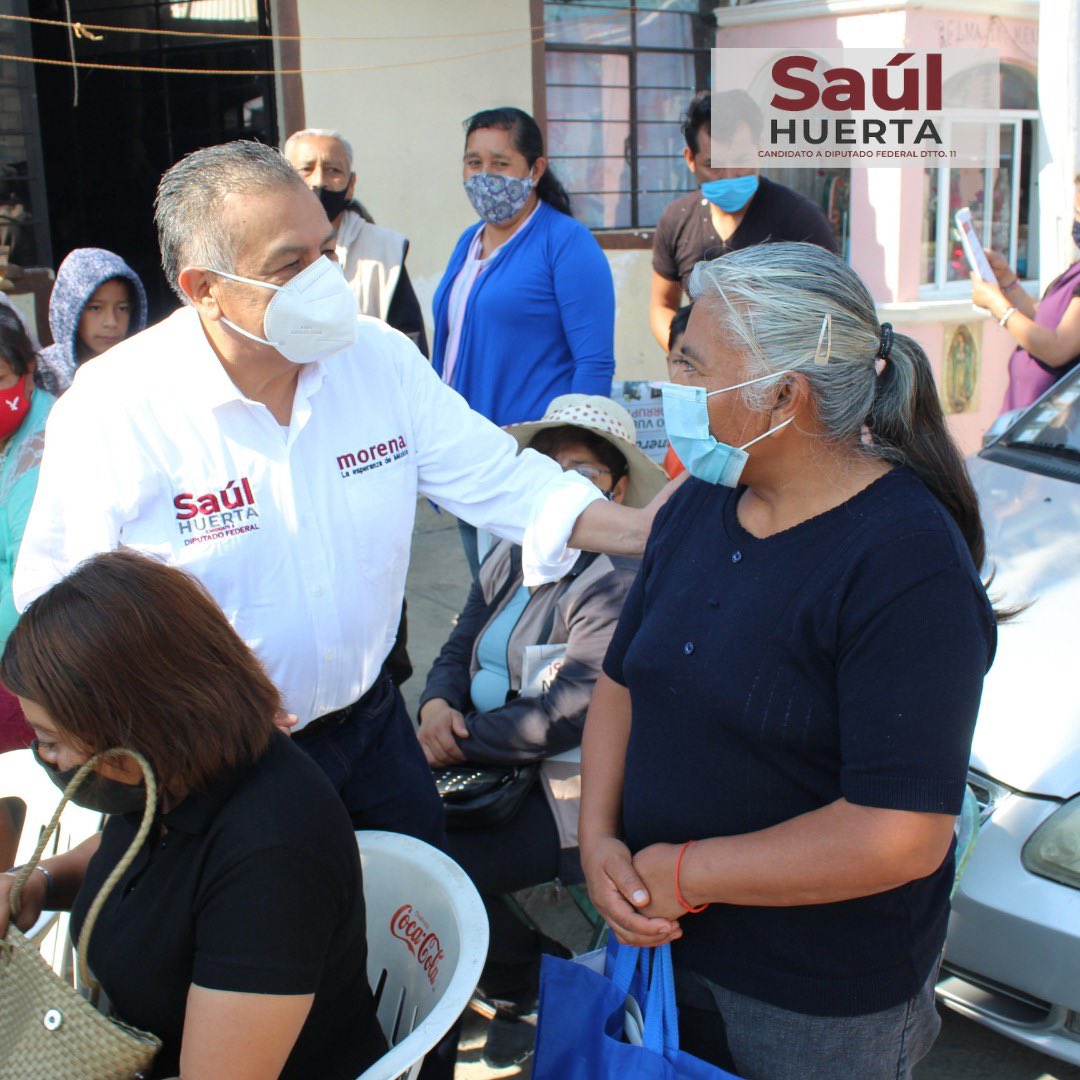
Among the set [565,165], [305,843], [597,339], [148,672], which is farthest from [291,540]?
[565,165]

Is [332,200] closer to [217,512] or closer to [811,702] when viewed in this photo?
[217,512]

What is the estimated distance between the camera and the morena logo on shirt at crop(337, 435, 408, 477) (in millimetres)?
2217

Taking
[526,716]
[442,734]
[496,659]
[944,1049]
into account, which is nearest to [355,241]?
[496,659]

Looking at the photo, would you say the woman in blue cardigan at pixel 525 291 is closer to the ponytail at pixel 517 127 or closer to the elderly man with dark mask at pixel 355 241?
the ponytail at pixel 517 127

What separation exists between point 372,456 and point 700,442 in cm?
77

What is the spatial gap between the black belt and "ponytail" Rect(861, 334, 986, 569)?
1137 millimetres

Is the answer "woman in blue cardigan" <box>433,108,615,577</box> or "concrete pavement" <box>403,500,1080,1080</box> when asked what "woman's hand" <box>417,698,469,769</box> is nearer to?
"concrete pavement" <box>403,500,1080,1080</box>

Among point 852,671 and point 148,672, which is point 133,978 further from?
point 852,671

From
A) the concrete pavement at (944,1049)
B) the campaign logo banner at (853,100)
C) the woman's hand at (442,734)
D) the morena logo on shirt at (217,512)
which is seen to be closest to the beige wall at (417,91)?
the campaign logo banner at (853,100)

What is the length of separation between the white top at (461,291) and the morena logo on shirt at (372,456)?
6.83ft

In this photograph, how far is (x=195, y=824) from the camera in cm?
161

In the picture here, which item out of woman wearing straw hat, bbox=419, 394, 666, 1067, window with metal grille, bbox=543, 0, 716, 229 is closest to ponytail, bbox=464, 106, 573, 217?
woman wearing straw hat, bbox=419, 394, 666, 1067

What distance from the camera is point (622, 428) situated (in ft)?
10.5

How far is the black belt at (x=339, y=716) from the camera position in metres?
2.23
